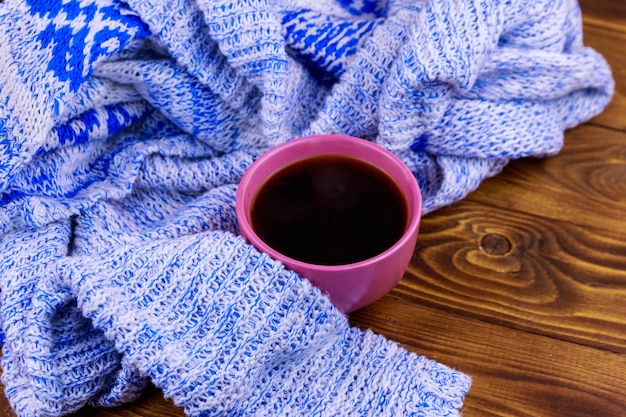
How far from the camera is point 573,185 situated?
1.97ft

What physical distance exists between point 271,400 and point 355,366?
0.21 feet

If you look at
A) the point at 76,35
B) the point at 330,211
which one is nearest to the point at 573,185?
the point at 330,211

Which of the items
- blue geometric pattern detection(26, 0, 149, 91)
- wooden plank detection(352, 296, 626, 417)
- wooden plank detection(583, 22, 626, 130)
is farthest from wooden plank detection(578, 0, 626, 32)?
blue geometric pattern detection(26, 0, 149, 91)

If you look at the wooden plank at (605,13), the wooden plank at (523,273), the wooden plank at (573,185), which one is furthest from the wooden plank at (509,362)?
the wooden plank at (605,13)

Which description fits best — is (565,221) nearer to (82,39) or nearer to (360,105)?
(360,105)

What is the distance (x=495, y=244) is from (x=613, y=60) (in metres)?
0.27

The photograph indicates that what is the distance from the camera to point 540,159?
0.62 m

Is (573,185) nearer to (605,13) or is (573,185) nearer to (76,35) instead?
(605,13)

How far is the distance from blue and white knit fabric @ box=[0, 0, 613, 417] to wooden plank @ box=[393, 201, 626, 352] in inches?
1.5

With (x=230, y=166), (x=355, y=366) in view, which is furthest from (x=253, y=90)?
(x=355, y=366)

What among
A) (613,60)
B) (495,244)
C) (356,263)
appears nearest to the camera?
(356,263)

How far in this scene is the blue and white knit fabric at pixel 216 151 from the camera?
0.46 m

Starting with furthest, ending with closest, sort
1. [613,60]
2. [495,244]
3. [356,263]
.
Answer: [613,60], [495,244], [356,263]

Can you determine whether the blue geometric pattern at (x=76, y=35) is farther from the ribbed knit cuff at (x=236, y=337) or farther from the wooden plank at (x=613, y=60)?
the wooden plank at (x=613, y=60)
